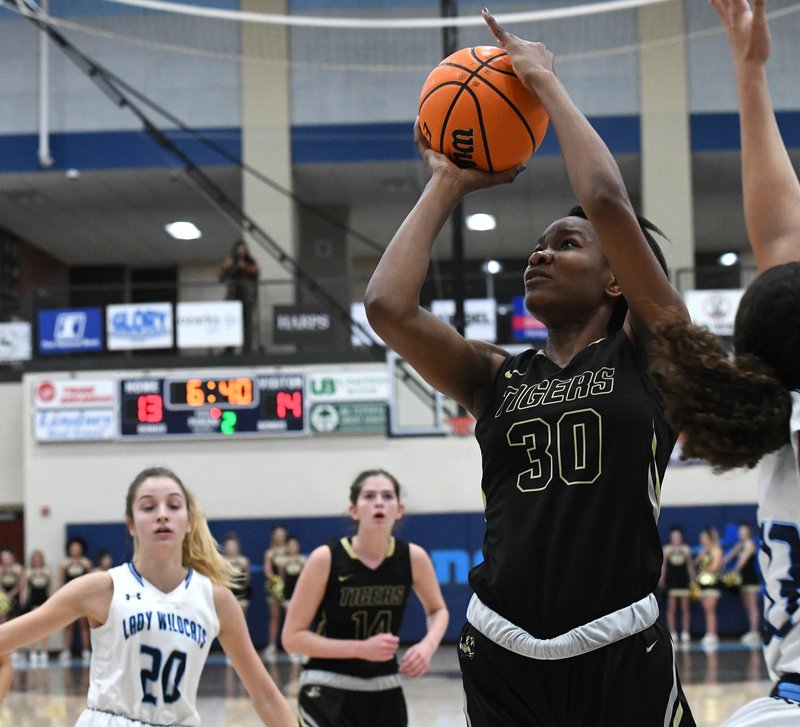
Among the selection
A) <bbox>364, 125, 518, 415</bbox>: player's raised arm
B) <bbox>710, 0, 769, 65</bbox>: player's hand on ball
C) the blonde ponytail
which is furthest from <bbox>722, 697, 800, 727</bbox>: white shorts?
the blonde ponytail

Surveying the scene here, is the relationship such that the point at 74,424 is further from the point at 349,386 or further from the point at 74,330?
the point at 349,386

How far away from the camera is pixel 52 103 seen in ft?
58.9

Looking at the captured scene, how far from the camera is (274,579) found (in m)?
15.0

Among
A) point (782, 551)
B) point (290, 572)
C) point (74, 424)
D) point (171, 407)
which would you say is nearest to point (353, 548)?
point (782, 551)

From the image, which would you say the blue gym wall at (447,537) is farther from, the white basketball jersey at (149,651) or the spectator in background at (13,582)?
the white basketball jersey at (149,651)

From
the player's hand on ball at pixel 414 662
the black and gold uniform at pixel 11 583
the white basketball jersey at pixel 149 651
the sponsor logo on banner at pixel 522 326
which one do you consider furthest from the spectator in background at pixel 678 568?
the white basketball jersey at pixel 149 651

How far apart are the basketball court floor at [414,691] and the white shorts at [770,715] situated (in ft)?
23.5

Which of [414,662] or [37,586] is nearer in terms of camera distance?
[414,662]

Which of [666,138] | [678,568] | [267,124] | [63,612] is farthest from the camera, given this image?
[267,124]

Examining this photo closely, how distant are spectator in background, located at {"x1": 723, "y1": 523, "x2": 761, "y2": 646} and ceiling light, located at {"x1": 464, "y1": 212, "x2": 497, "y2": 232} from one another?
7463mm

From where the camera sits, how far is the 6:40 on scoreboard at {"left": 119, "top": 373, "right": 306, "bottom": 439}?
15320 millimetres

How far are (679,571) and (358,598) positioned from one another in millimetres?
10493

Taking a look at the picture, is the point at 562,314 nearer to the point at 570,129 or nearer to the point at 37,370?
the point at 570,129

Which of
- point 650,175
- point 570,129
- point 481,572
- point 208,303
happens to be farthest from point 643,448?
point 650,175
